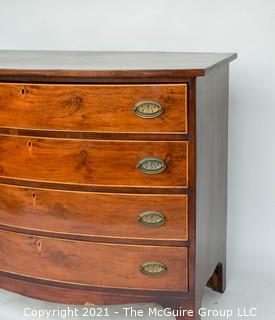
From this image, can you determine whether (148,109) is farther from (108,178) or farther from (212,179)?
(212,179)

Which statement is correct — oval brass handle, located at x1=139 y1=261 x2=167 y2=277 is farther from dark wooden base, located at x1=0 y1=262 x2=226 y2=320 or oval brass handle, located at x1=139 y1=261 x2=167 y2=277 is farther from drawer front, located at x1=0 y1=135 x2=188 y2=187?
drawer front, located at x1=0 y1=135 x2=188 y2=187

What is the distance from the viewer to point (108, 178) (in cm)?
163

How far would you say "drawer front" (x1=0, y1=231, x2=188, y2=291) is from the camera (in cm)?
166

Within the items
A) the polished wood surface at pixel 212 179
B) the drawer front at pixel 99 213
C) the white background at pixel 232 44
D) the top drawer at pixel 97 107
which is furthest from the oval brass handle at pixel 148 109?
the white background at pixel 232 44

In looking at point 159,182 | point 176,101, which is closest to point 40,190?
point 159,182

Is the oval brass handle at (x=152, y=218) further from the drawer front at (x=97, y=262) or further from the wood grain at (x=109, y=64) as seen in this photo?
the wood grain at (x=109, y=64)

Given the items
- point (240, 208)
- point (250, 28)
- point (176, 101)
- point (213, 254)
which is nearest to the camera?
point (176, 101)

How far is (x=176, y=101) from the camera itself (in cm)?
154

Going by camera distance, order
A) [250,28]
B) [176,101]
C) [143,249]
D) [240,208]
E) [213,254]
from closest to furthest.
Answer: [176,101]
[143,249]
[213,254]
[250,28]
[240,208]

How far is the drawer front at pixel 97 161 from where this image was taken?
1.59 meters

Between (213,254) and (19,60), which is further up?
(19,60)

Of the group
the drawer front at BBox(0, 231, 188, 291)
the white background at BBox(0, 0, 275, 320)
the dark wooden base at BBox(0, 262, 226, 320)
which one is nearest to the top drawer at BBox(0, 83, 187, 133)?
the drawer front at BBox(0, 231, 188, 291)

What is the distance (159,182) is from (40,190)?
34 cm

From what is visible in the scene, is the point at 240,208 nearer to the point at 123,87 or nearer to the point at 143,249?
the point at 143,249
